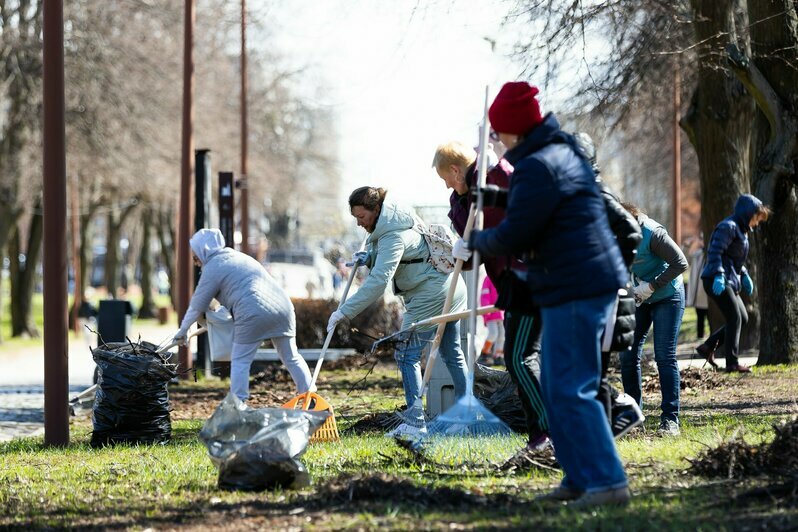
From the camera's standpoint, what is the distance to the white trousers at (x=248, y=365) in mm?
8961

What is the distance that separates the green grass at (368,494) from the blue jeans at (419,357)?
0.41 meters

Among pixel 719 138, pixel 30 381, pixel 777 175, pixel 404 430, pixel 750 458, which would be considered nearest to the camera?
pixel 750 458

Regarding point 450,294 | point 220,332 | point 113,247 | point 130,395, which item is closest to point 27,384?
point 220,332

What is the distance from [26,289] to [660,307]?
79.3 ft

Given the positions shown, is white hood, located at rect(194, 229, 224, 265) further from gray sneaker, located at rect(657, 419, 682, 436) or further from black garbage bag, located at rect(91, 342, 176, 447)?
gray sneaker, located at rect(657, 419, 682, 436)

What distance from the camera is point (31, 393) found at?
53.3ft

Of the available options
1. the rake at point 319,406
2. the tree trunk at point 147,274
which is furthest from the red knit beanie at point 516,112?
the tree trunk at point 147,274

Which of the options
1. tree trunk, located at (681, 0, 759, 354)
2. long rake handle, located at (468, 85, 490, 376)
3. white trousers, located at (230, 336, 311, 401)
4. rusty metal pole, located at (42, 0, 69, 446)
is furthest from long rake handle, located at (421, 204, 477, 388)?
tree trunk, located at (681, 0, 759, 354)

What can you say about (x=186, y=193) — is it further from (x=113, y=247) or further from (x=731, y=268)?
(x=113, y=247)

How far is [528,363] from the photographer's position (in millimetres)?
6289

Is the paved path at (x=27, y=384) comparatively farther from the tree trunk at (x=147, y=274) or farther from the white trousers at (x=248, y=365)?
the tree trunk at (x=147, y=274)

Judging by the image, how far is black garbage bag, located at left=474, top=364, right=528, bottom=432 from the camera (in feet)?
26.8

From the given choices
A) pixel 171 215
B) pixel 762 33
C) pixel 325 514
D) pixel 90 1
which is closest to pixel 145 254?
pixel 171 215

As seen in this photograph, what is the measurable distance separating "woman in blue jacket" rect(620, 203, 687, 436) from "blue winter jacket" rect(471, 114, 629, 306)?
8.53 ft
